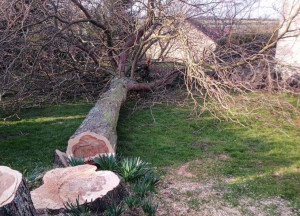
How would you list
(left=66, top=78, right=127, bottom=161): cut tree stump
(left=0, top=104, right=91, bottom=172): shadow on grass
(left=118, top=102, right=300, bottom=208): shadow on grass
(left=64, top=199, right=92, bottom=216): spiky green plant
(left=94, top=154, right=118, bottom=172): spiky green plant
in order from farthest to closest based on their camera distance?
(left=0, top=104, right=91, bottom=172): shadow on grass < (left=66, top=78, right=127, bottom=161): cut tree stump < (left=118, top=102, right=300, bottom=208): shadow on grass < (left=94, top=154, right=118, bottom=172): spiky green plant < (left=64, top=199, right=92, bottom=216): spiky green plant

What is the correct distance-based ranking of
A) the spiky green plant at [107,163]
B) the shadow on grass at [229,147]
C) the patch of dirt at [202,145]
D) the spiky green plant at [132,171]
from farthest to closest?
the patch of dirt at [202,145] → the shadow on grass at [229,147] → the spiky green plant at [107,163] → the spiky green plant at [132,171]

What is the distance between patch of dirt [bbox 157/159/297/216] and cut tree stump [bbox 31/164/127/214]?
61 cm

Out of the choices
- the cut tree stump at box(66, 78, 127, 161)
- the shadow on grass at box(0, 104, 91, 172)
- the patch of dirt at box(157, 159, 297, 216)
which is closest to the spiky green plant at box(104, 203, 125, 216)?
the patch of dirt at box(157, 159, 297, 216)

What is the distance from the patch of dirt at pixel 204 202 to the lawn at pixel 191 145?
110mm

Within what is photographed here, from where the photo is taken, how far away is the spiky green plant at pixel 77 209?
2959 mm

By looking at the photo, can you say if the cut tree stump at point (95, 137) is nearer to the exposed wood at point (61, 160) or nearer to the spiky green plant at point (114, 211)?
the exposed wood at point (61, 160)

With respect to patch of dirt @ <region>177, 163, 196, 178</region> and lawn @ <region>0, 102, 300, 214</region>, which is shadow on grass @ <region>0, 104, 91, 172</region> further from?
patch of dirt @ <region>177, 163, 196, 178</region>

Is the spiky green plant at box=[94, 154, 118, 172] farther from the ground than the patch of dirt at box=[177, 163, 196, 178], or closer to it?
farther from the ground

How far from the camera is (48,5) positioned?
795 centimetres

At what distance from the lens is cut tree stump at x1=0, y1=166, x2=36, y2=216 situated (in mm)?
2287

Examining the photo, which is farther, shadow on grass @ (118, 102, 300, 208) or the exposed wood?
the exposed wood

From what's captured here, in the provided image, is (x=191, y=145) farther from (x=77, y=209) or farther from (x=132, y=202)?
(x=77, y=209)

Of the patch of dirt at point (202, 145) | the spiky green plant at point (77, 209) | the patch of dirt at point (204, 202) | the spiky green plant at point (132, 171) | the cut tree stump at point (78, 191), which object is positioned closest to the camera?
the spiky green plant at point (77, 209)

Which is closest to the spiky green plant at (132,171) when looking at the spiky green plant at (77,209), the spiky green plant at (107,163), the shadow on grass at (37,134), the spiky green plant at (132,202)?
the spiky green plant at (107,163)
